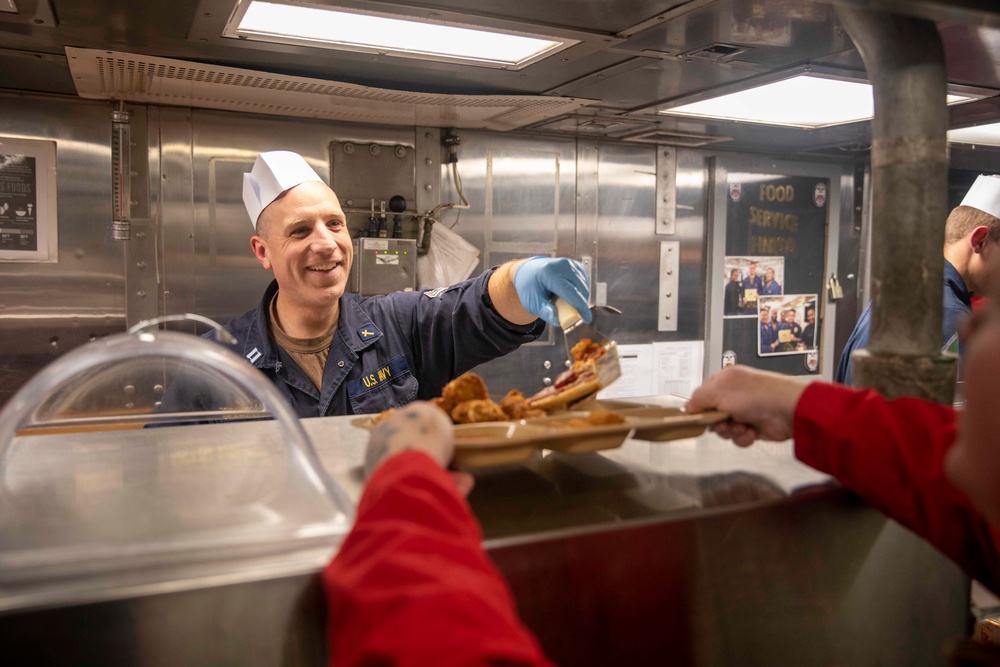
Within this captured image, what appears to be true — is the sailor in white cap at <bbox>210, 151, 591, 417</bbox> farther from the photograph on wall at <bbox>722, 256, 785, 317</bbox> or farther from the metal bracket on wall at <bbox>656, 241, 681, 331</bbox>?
the photograph on wall at <bbox>722, 256, 785, 317</bbox>

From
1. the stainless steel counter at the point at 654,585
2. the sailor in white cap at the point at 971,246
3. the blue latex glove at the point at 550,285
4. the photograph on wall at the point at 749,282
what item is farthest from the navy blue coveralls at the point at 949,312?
the stainless steel counter at the point at 654,585

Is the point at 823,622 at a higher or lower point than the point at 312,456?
lower

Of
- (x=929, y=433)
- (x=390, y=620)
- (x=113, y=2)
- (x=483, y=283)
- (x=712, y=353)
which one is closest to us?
(x=390, y=620)

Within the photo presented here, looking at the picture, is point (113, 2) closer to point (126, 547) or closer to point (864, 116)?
point (126, 547)

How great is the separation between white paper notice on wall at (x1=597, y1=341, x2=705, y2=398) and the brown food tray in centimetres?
269

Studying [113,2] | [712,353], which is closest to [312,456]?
[113,2]

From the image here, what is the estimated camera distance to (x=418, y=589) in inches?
24.2

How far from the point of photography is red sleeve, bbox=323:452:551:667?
1.93ft

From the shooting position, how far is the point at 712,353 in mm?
3971

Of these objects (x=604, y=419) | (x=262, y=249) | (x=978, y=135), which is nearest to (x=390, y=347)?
(x=262, y=249)

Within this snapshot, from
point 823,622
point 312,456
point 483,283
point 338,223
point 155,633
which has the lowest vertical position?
point 823,622

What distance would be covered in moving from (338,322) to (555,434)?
4.73 feet

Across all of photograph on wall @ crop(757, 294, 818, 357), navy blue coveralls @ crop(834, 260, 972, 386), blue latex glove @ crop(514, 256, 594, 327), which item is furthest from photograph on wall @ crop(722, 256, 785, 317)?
blue latex glove @ crop(514, 256, 594, 327)

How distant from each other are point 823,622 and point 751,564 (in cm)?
14
